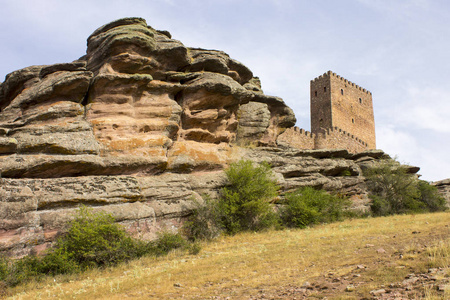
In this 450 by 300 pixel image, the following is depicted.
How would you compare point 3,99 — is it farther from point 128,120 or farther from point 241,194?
point 241,194

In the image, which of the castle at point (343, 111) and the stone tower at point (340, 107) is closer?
the castle at point (343, 111)

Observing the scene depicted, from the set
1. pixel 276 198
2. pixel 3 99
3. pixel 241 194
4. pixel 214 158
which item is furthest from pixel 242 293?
pixel 3 99

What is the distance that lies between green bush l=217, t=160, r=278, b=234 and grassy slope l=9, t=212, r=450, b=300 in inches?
136

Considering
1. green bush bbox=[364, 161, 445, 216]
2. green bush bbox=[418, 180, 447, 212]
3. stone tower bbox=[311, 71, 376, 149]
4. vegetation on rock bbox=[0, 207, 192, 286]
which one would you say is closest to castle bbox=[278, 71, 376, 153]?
stone tower bbox=[311, 71, 376, 149]

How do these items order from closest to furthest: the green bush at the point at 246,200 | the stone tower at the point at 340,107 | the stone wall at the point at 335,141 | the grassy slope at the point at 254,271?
the grassy slope at the point at 254,271, the green bush at the point at 246,200, the stone wall at the point at 335,141, the stone tower at the point at 340,107

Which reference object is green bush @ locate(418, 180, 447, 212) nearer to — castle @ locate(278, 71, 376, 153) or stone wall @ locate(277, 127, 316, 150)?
stone wall @ locate(277, 127, 316, 150)

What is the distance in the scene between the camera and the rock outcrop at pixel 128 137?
13477 millimetres

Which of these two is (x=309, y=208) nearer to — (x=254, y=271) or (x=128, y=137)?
(x=128, y=137)

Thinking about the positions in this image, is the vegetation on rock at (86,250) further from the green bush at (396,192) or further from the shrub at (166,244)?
the green bush at (396,192)

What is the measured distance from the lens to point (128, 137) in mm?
16922

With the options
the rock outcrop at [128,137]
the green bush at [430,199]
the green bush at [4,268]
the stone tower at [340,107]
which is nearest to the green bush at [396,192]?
the green bush at [430,199]

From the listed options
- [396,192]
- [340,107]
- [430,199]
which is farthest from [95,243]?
[340,107]

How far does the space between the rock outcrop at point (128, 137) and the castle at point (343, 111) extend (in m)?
20.6

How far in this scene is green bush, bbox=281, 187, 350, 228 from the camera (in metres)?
19.4
